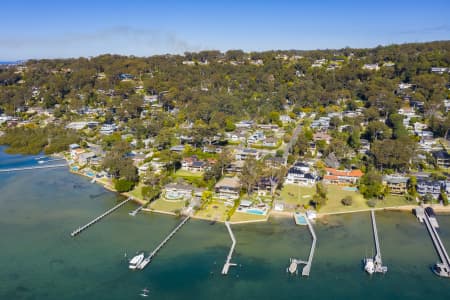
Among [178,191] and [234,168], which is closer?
[178,191]

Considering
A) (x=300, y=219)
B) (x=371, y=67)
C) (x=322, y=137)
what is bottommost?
(x=300, y=219)

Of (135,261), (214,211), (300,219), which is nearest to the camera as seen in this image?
(135,261)

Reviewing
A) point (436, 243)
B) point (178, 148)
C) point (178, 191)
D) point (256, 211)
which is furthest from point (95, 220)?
point (436, 243)

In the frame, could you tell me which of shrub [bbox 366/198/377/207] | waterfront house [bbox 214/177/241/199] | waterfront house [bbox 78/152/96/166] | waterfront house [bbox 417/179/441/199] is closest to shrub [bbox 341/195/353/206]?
shrub [bbox 366/198/377/207]

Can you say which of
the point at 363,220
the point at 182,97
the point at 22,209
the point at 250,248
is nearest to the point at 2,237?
the point at 22,209

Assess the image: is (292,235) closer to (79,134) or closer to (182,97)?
(79,134)

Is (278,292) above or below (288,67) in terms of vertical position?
below

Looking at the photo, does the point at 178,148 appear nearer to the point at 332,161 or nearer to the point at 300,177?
the point at 300,177

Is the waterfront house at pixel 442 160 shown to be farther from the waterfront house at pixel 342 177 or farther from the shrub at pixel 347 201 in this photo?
the shrub at pixel 347 201

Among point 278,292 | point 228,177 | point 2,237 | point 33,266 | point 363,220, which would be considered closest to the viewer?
point 278,292
